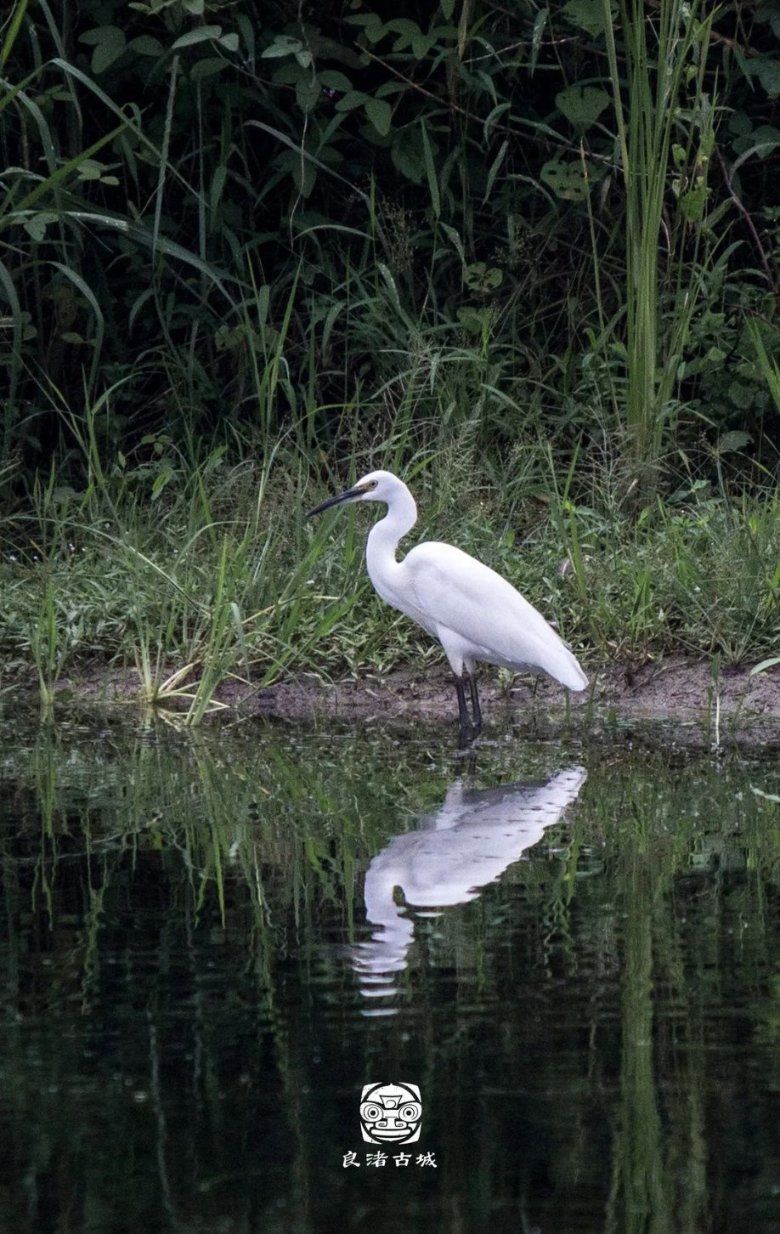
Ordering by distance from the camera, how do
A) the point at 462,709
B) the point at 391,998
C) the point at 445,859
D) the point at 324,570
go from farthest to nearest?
the point at 324,570
the point at 462,709
the point at 445,859
the point at 391,998

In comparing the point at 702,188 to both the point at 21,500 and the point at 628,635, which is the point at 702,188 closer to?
the point at 628,635

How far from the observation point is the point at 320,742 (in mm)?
5430

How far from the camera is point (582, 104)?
751 centimetres

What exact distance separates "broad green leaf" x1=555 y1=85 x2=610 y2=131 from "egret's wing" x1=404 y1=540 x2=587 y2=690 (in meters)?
2.37

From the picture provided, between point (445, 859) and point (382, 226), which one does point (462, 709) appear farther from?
point (382, 226)

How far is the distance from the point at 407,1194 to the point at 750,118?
6.49 meters

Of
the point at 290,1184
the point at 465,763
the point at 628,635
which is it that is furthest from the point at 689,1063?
the point at 628,635

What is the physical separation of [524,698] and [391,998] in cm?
332

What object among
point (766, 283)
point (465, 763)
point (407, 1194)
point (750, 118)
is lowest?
point (407, 1194)

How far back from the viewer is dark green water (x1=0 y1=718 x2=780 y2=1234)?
2361 millimetres

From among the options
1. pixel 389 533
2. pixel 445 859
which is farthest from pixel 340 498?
pixel 445 859

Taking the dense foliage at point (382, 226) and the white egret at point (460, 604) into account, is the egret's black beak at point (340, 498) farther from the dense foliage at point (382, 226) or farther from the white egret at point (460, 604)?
the dense foliage at point (382, 226)

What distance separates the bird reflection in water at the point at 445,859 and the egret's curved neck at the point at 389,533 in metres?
1.35

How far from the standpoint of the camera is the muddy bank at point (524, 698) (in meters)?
5.79
